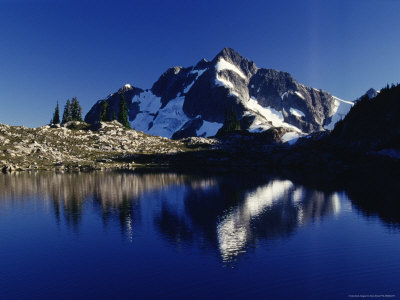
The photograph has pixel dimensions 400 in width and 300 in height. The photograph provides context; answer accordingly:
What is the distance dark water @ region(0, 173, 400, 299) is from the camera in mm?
34062

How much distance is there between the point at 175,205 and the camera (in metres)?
80.2

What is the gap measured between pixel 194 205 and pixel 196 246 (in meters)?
32.1

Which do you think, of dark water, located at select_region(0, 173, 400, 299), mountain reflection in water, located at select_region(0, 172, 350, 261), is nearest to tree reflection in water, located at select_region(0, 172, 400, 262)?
mountain reflection in water, located at select_region(0, 172, 350, 261)

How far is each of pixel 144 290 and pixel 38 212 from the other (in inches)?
1842

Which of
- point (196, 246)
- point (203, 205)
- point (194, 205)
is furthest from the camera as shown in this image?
point (194, 205)

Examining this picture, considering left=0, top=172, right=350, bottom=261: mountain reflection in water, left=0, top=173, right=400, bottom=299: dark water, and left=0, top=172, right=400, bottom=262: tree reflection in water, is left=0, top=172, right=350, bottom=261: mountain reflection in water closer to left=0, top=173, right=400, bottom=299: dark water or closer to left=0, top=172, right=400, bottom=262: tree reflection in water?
left=0, top=172, right=400, bottom=262: tree reflection in water

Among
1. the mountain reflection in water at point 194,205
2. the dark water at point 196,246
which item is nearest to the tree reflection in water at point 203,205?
the mountain reflection in water at point 194,205

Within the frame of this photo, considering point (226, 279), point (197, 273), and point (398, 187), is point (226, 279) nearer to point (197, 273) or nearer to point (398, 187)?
point (197, 273)

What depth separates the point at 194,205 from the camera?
79.9m

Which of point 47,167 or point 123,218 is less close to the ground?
point 47,167

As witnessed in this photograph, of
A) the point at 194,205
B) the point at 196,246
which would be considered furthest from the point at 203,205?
the point at 196,246

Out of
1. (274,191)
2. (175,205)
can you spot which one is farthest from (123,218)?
(274,191)

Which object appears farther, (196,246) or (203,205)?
(203,205)

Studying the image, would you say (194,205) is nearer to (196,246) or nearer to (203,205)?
(203,205)
